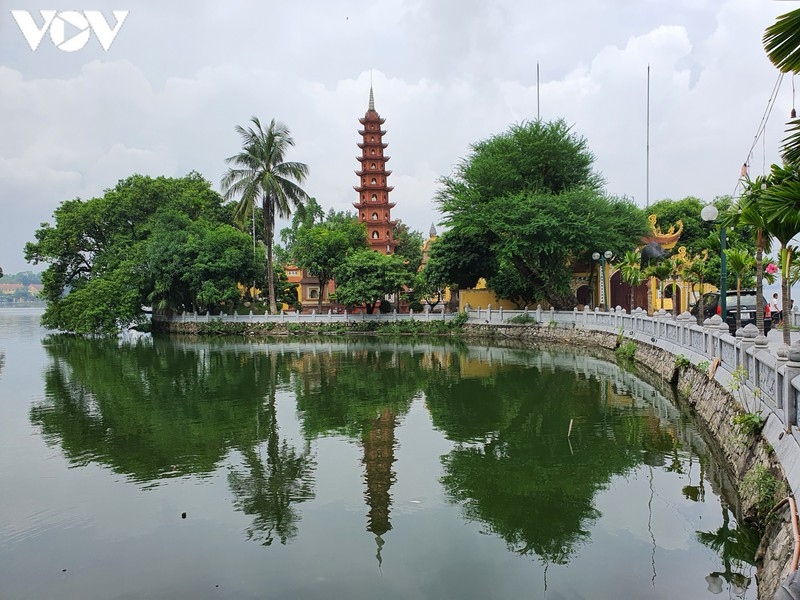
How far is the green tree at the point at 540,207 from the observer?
27.6 meters

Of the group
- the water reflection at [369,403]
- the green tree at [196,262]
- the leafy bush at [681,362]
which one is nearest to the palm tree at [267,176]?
the green tree at [196,262]

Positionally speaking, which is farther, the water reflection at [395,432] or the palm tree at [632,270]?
the palm tree at [632,270]

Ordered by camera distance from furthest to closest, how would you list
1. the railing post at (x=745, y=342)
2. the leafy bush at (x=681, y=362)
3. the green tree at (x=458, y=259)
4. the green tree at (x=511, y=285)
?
the green tree at (x=511, y=285)
the green tree at (x=458, y=259)
the leafy bush at (x=681, y=362)
the railing post at (x=745, y=342)

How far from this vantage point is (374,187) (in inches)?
1832

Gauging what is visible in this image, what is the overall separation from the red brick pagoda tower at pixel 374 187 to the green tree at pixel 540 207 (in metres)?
14.9

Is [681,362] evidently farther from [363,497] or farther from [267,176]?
[267,176]

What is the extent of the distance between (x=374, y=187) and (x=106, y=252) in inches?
762

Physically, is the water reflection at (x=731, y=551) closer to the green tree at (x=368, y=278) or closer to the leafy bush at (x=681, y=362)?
the leafy bush at (x=681, y=362)

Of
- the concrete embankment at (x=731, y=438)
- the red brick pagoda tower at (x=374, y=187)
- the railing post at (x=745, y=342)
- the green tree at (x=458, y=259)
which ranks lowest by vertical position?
the concrete embankment at (x=731, y=438)

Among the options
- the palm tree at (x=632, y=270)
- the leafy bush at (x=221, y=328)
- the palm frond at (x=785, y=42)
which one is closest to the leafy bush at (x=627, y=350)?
the palm tree at (x=632, y=270)

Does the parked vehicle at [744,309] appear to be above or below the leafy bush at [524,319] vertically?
above

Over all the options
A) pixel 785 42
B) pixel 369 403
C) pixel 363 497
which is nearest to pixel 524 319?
pixel 369 403

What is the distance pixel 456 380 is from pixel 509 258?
48.6ft

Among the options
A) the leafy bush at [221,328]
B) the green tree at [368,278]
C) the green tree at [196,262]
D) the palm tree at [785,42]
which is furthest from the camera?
the leafy bush at [221,328]
